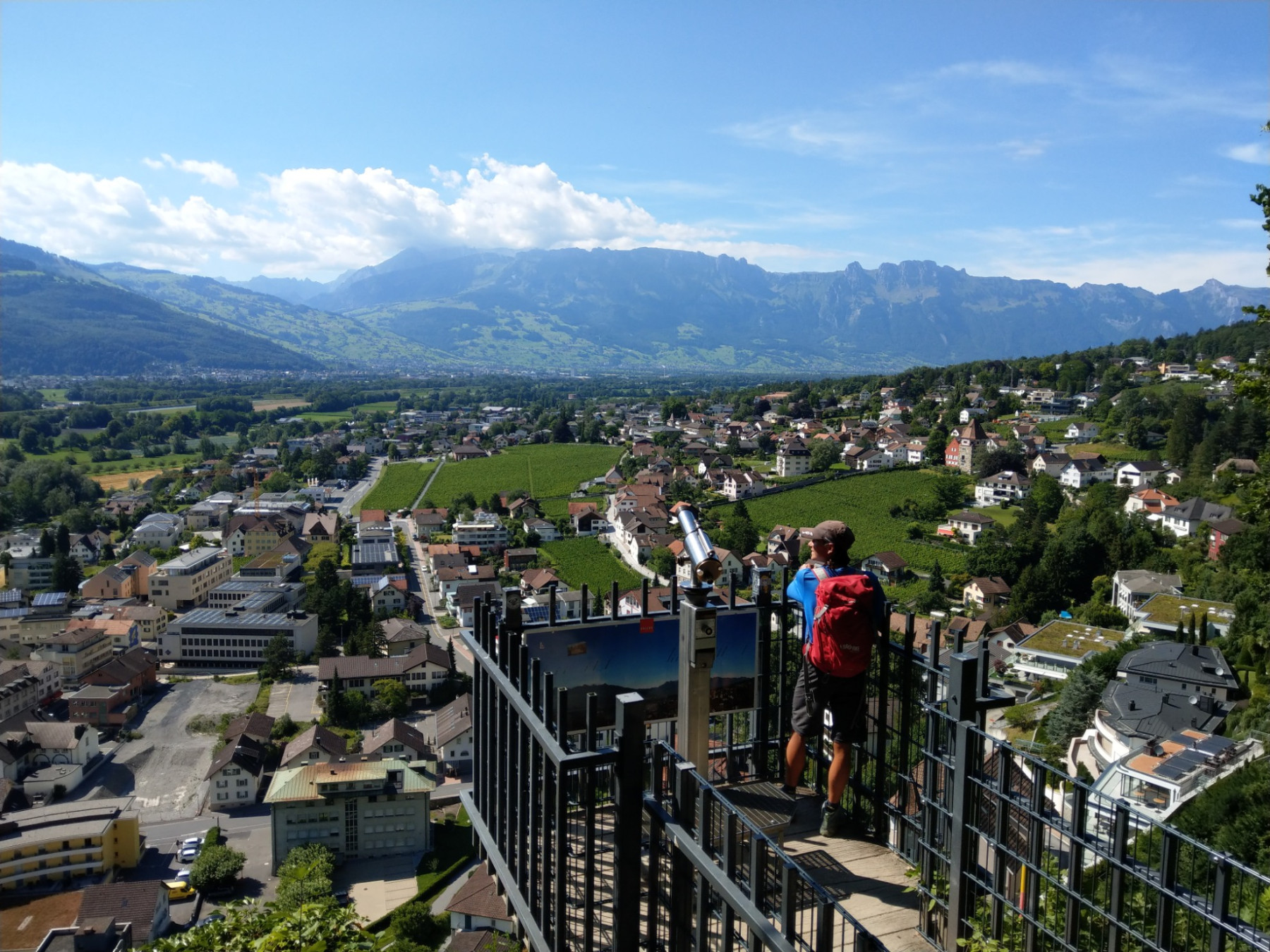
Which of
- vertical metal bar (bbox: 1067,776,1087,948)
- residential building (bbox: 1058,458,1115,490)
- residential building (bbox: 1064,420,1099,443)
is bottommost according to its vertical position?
residential building (bbox: 1058,458,1115,490)

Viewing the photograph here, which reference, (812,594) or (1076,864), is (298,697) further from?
(1076,864)

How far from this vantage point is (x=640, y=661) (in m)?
2.83

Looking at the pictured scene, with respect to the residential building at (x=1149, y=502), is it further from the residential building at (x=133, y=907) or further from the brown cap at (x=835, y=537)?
the brown cap at (x=835, y=537)

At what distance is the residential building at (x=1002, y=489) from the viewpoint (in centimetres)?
3102

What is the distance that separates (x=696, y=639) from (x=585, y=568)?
81.3 feet

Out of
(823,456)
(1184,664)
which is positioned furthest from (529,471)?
(1184,664)

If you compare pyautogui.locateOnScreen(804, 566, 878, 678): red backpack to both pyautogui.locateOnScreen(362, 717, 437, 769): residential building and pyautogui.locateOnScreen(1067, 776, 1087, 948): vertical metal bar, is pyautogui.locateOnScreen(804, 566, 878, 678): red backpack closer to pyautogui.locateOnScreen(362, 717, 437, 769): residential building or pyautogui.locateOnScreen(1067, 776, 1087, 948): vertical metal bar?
pyautogui.locateOnScreen(1067, 776, 1087, 948): vertical metal bar

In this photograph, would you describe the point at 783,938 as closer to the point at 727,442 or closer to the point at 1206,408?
the point at 1206,408

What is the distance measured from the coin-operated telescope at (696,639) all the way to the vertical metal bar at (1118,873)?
0.98m

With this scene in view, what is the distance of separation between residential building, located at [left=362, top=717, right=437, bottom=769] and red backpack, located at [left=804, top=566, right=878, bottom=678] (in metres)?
15.5

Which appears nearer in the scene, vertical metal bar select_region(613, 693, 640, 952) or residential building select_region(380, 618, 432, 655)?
vertical metal bar select_region(613, 693, 640, 952)

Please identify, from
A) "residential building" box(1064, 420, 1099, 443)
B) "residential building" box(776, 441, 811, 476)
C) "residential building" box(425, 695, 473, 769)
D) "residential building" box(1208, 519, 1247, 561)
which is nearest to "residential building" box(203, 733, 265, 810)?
"residential building" box(425, 695, 473, 769)

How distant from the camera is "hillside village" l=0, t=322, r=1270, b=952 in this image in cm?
1340

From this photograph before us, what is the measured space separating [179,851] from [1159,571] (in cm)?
2218
